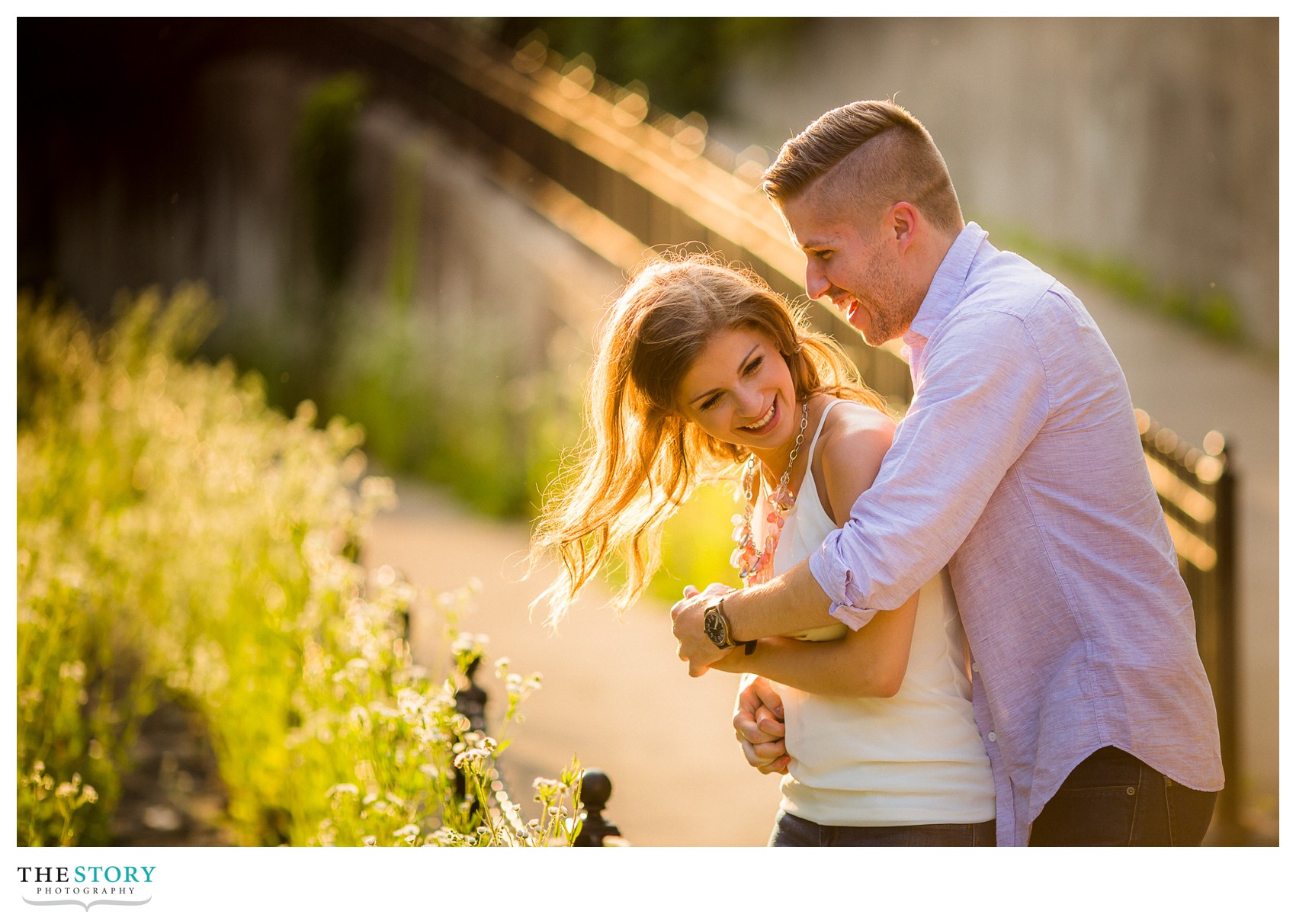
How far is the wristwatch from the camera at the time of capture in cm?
196

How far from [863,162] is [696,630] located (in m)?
0.84

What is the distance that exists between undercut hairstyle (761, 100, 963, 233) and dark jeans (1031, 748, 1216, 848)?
93 cm

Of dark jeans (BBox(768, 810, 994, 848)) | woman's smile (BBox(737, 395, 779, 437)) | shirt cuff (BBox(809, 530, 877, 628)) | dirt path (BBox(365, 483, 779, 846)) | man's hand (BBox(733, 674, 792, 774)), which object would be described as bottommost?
dirt path (BBox(365, 483, 779, 846))

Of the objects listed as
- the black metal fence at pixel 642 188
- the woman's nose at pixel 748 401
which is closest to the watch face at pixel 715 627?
the woman's nose at pixel 748 401

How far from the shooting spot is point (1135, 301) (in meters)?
10.1

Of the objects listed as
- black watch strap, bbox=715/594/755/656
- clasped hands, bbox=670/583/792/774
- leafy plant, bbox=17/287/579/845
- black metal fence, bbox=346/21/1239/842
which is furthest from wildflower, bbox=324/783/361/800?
black metal fence, bbox=346/21/1239/842

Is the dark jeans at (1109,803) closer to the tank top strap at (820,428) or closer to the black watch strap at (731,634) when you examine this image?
the black watch strap at (731,634)

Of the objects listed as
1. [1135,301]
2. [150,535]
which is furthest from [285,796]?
[1135,301]

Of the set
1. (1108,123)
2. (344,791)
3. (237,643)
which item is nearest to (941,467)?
(344,791)

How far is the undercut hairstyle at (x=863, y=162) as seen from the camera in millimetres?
1962

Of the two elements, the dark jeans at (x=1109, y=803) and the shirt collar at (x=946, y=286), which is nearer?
the dark jeans at (x=1109, y=803)
